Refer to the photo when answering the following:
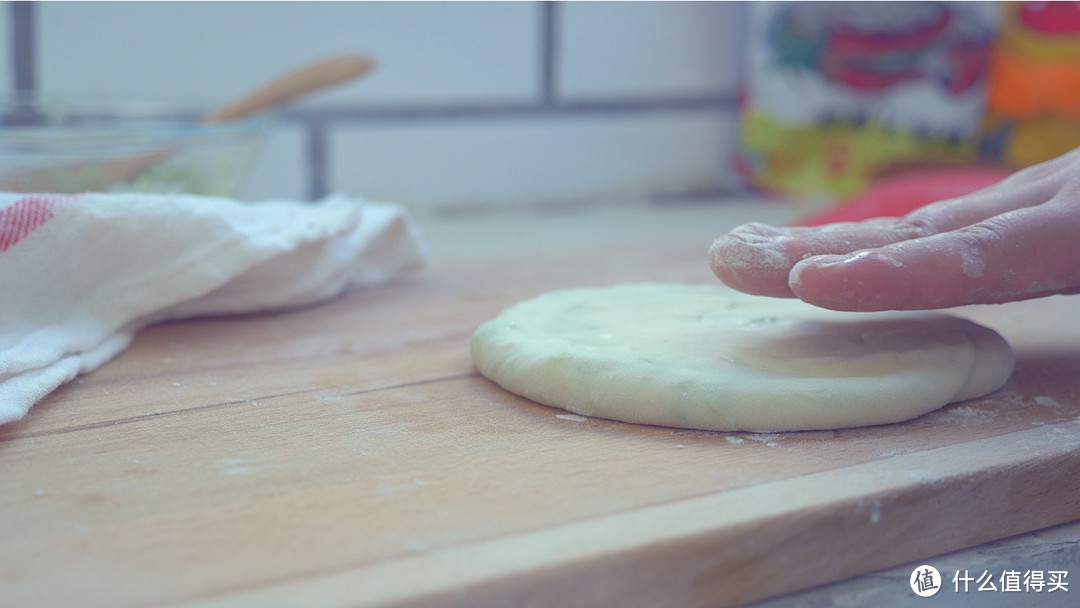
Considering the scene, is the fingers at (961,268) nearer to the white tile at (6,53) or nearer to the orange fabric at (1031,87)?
the orange fabric at (1031,87)

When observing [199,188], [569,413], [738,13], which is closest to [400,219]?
[199,188]

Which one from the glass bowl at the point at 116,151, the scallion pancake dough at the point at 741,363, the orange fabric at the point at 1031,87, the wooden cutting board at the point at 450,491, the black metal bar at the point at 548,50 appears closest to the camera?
the wooden cutting board at the point at 450,491

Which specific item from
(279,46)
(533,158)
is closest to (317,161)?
(279,46)

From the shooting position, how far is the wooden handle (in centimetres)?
109

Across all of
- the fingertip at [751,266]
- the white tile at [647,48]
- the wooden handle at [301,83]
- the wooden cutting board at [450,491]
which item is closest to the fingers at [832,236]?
the fingertip at [751,266]

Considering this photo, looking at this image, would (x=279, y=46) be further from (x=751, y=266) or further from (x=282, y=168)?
(x=751, y=266)

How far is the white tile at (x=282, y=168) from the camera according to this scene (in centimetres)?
147

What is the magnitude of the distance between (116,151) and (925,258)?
2.50 feet

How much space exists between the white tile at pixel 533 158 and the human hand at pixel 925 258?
1015 mm

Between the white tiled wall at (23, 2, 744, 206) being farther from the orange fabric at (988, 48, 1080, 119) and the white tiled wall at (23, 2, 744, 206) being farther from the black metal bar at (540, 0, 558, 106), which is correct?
the orange fabric at (988, 48, 1080, 119)

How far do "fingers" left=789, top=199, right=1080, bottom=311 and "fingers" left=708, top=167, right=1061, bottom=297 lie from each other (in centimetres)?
3

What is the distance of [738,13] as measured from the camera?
1.86 meters

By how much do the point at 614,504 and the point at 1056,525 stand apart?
0.28 m

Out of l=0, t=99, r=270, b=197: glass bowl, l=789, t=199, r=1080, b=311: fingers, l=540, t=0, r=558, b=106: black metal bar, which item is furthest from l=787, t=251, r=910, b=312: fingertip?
l=540, t=0, r=558, b=106: black metal bar
